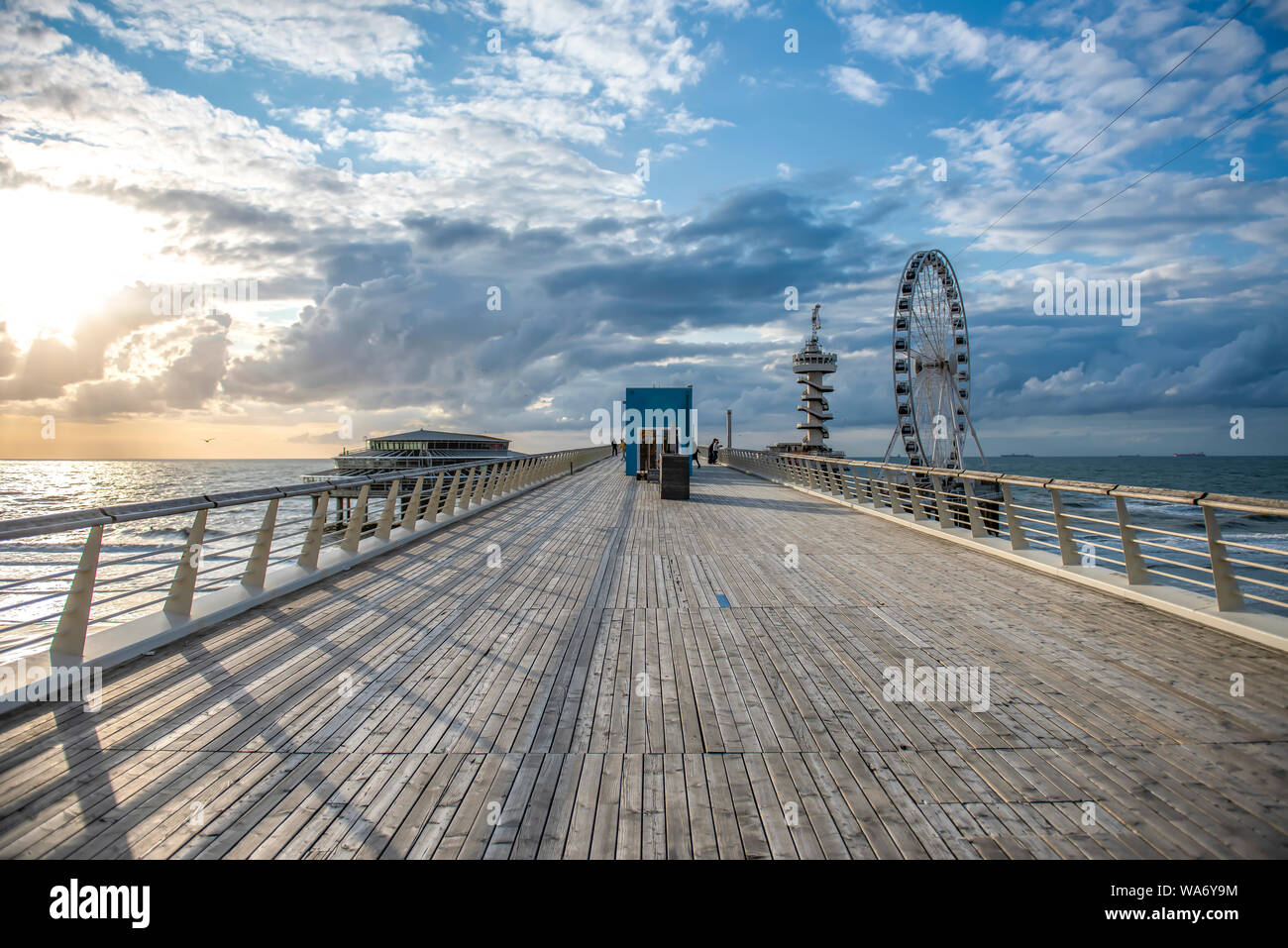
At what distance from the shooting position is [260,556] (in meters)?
6.52

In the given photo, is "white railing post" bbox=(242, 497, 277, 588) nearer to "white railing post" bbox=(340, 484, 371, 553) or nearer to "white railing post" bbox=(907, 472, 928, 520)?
"white railing post" bbox=(340, 484, 371, 553)

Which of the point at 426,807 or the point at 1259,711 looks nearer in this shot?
the point at 426,807

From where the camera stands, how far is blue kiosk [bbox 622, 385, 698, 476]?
2930cm

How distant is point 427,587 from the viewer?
23.7ft

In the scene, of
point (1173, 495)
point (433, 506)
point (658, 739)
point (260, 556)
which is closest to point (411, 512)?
point (433, 506)

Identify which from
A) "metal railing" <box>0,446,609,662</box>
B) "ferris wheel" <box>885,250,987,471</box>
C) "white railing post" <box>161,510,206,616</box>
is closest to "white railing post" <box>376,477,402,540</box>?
"metal railing" <box>0,446,609,662</box>

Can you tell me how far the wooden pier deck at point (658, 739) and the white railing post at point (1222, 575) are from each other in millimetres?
356

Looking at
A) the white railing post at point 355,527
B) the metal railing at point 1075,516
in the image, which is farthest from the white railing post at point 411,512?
the metal railing at point 1075,516

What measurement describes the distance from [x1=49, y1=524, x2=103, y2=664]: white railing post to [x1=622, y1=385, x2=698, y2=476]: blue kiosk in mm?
25068

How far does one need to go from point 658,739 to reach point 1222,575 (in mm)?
4850

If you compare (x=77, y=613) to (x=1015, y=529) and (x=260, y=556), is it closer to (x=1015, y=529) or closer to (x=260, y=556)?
(x=260, y=556)
